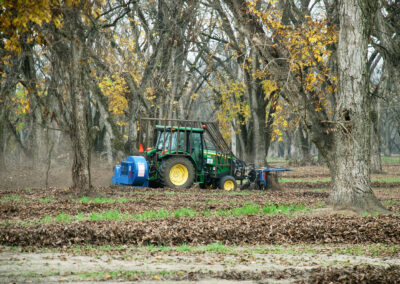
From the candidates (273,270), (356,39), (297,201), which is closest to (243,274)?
(273,270)

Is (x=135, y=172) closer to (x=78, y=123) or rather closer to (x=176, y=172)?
(x=176, y=172)

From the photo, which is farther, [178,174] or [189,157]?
[189,157]

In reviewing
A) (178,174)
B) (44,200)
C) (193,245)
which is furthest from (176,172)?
(193,245)

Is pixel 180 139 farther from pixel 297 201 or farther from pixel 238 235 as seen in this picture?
pixel 238 235

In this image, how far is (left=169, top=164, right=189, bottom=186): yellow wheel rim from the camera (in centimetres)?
1931

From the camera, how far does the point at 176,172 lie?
763 inches

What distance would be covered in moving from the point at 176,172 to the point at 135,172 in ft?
5.69

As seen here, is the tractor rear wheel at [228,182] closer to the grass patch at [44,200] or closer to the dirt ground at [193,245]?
the dirt ground at [193,245]

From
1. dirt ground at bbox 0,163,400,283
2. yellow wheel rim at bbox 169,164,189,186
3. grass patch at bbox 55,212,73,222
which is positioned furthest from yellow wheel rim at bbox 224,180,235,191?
grass patch at bbox 55,212,73,222

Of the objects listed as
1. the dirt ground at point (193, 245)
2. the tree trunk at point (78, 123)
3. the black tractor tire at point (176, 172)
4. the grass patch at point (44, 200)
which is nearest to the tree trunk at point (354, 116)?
the dirt ground at point (193, 245)

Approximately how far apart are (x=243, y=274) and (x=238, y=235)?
306cm

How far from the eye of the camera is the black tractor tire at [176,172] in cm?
1905

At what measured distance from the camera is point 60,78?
51.5 ft

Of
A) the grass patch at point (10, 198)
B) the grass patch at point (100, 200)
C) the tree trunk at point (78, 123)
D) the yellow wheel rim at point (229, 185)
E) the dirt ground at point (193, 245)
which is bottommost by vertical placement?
the dirt ground at point (193, 245)
